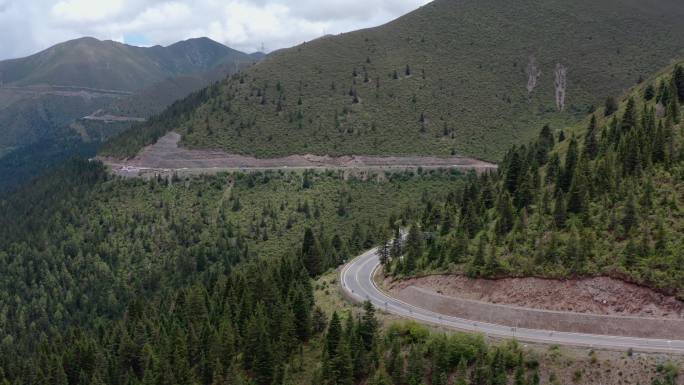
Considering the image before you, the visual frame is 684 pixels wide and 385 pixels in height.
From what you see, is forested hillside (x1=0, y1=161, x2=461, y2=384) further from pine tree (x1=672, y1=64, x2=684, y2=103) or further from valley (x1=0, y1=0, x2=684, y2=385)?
pine tree (x1=672, y1=64, x2=684, y2=103)

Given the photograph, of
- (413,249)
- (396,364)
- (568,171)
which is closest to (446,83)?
(568,171)

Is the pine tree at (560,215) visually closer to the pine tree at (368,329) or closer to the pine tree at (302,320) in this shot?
the pine tree at (368,329)

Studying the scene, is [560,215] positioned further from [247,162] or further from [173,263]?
[247,162]

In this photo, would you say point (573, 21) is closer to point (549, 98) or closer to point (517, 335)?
point (549, 98)

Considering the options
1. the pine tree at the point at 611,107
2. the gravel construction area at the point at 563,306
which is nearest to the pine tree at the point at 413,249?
the gravel construction area at the point at 563,306

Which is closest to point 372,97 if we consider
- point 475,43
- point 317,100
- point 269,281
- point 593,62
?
point 317,100
